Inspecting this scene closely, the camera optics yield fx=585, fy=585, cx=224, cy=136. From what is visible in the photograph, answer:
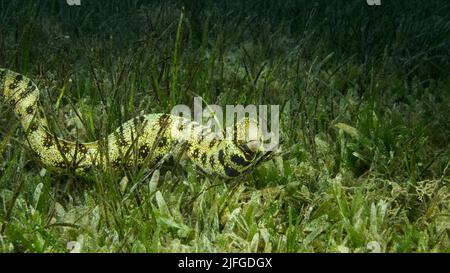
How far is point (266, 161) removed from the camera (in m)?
3.70

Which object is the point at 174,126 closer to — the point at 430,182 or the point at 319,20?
the point at 430,182

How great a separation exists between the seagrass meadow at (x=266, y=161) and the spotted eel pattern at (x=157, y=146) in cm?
8

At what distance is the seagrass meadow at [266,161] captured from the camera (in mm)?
3100

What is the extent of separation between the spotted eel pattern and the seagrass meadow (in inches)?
3.2

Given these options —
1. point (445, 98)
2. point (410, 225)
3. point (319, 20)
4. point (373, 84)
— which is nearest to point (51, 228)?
point (410, 225)

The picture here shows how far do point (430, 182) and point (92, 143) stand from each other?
6.92 feet

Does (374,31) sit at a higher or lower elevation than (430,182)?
higher

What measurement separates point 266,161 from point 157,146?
71 centimetres

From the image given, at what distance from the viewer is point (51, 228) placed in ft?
10.3

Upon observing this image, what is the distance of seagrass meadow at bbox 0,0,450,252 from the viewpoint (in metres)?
3.10

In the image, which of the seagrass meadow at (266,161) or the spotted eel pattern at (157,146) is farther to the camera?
the spotted eel pattern at (157,146)

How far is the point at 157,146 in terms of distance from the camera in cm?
379

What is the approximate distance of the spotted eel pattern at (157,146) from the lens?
354 cm
